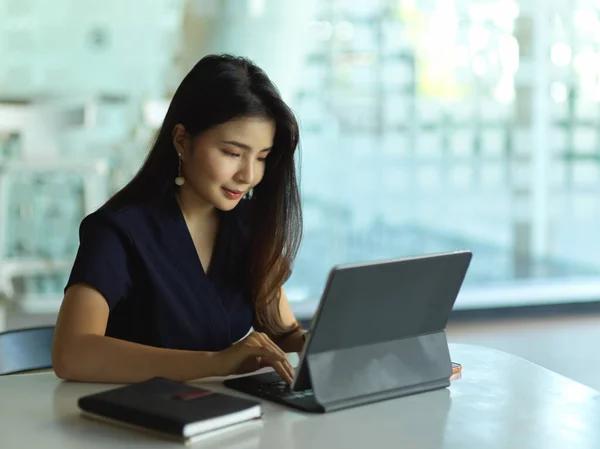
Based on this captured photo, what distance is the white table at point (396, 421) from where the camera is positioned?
4.78ft

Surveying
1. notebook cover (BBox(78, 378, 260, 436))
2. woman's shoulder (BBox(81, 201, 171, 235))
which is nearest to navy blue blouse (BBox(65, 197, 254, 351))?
woman's shoulder (BBox(81, 201, 171, 235))

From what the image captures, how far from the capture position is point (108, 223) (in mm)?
1942

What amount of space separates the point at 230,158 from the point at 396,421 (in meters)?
0.65

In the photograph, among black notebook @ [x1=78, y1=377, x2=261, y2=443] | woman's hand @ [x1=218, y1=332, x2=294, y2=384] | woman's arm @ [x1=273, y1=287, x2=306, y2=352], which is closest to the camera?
black notebook @ [x1=78, y1=377, x2=261, y2=443]

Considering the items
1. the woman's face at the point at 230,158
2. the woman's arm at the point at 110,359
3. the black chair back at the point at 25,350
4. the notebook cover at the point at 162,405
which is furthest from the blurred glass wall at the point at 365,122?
the notebook cover at the point at 162,405

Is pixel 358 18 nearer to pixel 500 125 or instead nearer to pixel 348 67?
pixel 348 67

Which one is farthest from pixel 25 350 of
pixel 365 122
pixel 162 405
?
pixel 365 122

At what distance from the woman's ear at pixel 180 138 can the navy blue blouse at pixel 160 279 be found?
100 millimetres

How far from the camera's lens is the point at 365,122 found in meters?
4.94

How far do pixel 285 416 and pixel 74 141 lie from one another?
10.0 feet

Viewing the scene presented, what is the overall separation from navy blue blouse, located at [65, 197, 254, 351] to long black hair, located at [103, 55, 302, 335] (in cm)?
5

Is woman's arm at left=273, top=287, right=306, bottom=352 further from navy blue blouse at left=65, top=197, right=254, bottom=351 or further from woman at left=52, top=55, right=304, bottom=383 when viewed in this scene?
navy blue blouse at left=65, top=197, right=254, bottom=351

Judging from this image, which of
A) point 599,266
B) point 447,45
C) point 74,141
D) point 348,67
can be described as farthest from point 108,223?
point 599,266

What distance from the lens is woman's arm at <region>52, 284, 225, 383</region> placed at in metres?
1.75
